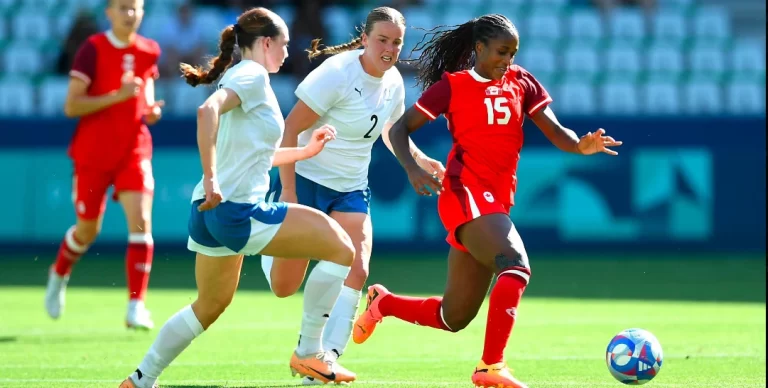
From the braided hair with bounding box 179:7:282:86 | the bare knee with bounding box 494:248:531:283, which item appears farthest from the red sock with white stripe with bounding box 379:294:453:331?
the braided hair with bounding box 179:7:282:86

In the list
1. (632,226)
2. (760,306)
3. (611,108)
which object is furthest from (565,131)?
(611,108)

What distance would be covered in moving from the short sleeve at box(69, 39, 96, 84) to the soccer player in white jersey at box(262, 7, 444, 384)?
102 inches

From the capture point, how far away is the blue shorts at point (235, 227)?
582cm

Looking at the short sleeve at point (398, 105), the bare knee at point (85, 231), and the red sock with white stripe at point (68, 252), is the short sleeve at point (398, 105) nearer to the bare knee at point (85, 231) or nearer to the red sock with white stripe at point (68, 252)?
the bare knee at point (85, 231)

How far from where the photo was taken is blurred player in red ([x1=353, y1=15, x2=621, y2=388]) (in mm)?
6230

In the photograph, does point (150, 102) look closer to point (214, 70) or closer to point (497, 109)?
point (214, 70)

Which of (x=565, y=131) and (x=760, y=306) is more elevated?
(x=565, y=131)

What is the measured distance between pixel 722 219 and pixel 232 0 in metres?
7.68

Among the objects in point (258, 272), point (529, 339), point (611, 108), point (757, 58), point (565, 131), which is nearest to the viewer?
point (565, 131)

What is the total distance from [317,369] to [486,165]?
1393 mm

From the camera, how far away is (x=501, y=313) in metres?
6.21

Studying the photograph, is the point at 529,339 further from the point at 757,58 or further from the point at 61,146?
the point at 757,58

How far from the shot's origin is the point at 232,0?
60.3ft

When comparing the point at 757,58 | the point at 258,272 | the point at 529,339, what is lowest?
the point at 258,272
